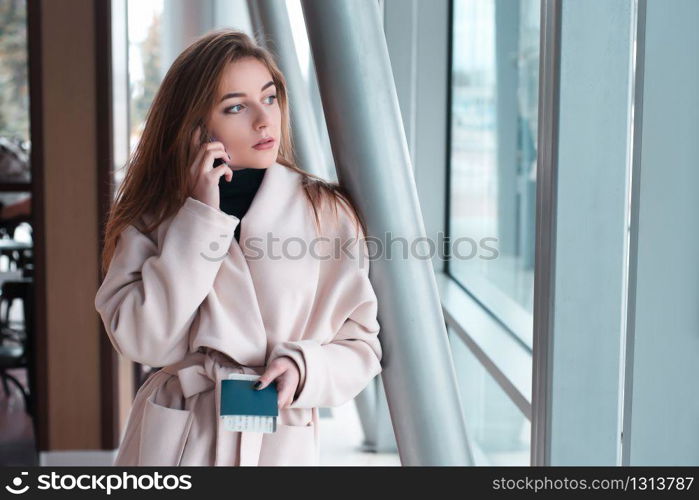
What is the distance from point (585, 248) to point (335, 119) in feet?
1.51

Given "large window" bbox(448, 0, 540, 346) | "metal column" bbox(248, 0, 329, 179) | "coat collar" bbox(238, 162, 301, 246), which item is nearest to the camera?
"coat collar" bbox(238, 162, 301, 246)

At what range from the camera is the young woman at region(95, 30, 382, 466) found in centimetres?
139

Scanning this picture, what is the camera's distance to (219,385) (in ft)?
4.57

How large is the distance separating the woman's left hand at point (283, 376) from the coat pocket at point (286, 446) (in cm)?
9

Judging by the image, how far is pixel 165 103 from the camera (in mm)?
1471

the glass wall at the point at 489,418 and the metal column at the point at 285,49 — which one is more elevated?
the metal column at the point at 285,49

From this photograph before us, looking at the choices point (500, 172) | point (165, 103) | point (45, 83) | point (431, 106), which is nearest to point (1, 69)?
point (45, 83)

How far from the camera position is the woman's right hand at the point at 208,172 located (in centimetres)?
141

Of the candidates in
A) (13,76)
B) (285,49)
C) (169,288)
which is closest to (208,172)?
(169,288)

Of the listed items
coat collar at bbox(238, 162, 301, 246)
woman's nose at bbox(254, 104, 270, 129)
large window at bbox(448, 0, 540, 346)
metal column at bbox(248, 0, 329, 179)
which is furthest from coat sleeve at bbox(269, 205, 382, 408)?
large window at bbox(448, 0, 540, 346)

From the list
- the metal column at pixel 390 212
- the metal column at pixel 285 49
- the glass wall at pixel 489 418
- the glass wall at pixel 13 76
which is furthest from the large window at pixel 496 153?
the glass wall at pixel 13 76

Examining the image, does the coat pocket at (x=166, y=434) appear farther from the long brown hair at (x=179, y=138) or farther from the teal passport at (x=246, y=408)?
the long brown hair at (x=179, y=138)

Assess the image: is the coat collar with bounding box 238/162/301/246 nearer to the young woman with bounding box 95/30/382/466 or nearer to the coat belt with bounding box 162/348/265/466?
the young woman with bounding box 95/30/382/466
